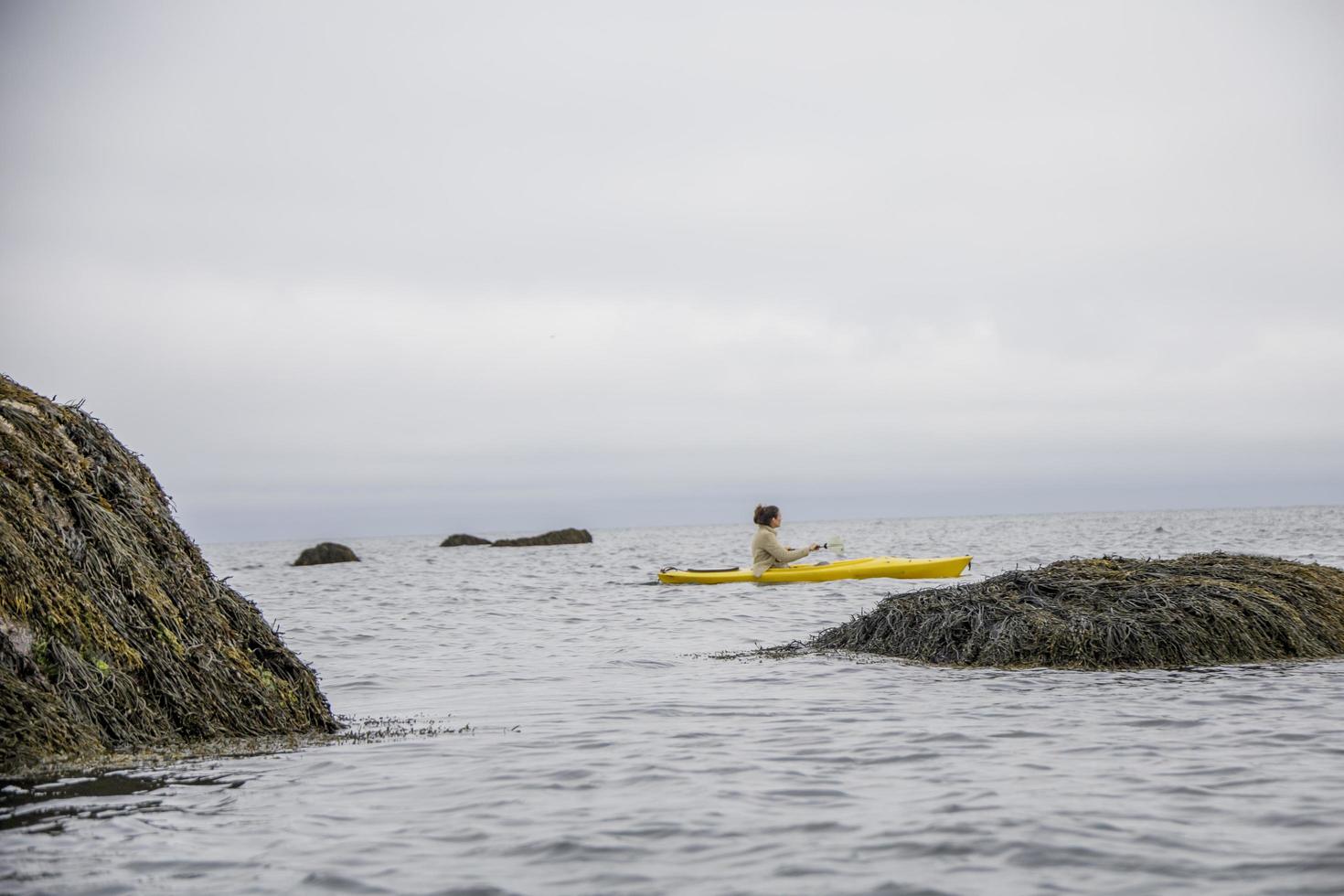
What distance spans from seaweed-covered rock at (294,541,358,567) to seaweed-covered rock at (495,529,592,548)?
16.0 metres

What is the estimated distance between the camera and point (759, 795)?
234 inches

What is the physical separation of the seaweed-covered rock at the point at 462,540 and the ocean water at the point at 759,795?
5905 centimetres

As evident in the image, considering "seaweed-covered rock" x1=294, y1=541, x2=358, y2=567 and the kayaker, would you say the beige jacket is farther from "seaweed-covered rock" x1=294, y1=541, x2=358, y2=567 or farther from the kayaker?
"seaweed-covered rock" x1=294, y1=541, x2=358, y2=567

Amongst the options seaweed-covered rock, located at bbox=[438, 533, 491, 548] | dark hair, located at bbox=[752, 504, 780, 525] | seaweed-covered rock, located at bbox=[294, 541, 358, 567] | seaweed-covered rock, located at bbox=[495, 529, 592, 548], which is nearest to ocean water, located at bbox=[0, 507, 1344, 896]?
dark hair, located at bbox=[752, 504, 780, 525]

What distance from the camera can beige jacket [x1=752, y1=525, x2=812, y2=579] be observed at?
69.4 ft

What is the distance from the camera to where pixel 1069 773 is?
6.21 meters

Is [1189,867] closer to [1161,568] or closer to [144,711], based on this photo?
[144,711]

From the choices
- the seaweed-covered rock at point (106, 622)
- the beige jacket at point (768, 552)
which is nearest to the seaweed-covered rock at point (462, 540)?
the beige jacket at point (768, 552)

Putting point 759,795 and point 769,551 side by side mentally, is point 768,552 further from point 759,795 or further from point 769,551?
point 759,795

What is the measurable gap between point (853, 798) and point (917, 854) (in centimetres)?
101

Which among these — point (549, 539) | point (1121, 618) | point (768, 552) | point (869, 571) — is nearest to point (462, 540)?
point (549, 539)

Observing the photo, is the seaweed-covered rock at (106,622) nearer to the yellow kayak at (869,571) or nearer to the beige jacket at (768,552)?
the beige jacket at (768,552)

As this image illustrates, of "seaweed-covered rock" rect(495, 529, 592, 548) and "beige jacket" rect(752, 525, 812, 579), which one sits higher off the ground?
"beige jacket" rect(752, 525, 812, 579)

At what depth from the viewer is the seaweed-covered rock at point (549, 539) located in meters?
66.2
